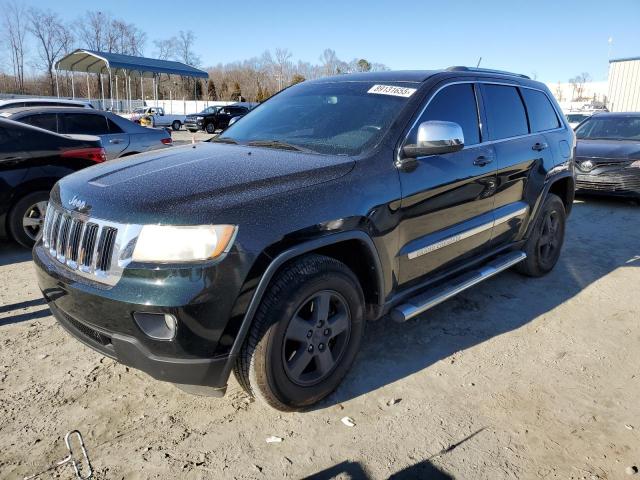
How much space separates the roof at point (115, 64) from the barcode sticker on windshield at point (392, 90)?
26841mm

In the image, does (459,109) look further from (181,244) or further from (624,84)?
(624,84)

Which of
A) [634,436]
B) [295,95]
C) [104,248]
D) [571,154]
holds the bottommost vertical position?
[634,436]

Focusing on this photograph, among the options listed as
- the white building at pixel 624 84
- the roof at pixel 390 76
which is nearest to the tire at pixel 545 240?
the roof at pixel 390 76

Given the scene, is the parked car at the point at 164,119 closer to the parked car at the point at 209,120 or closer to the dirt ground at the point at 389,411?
the parked car at the point at 209,120

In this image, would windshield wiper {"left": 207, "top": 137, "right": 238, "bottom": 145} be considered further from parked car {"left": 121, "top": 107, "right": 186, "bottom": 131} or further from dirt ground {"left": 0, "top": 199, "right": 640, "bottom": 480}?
parked car {"left": 121, "top": 107, "right": 186, "bottom": 131}

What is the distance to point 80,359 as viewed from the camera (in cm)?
324

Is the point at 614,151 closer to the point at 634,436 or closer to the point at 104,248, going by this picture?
Result: the point at 634,436

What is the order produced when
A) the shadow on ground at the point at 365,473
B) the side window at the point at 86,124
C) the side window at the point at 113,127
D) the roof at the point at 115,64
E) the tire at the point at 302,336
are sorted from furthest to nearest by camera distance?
1. the roof at the point at 115,64
2. the side window at the point at 113,127
3. the side window at the point at 86,124
4. the tire at the point at 302,336
5. the shadow on ground at the point at 365,473

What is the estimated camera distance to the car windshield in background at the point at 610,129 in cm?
962

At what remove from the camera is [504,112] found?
166 inches

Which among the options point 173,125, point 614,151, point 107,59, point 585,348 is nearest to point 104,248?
point 585,348

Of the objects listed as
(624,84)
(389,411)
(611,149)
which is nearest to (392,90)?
(389,411)

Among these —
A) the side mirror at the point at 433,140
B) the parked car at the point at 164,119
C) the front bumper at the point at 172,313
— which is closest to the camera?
the front bumper at the point at 172,313

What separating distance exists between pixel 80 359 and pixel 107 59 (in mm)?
27334
